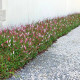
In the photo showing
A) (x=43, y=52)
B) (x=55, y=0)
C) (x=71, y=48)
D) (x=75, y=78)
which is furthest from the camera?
(x=55, y=0)

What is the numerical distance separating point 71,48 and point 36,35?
1.28 metres

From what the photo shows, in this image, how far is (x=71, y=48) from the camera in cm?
565

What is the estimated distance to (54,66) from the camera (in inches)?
163

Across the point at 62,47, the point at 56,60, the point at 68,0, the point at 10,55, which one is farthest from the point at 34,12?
the point at 68,0

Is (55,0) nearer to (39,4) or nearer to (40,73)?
(39,4)

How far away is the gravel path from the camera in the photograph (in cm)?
363

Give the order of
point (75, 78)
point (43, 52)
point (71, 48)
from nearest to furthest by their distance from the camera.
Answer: point (75, 78), point (43, 52), point (71, 48)

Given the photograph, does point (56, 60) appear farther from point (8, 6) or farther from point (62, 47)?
point (8, 6)

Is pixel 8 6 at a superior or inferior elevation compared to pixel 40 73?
superior

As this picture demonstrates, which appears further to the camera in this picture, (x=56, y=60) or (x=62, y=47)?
(x=62, y=47)

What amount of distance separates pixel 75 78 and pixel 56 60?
1.01 m

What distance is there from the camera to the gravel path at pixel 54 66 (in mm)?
3629

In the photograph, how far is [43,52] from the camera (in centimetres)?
511

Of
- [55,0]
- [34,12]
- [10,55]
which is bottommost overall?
[10,55]
